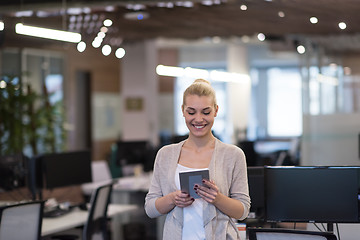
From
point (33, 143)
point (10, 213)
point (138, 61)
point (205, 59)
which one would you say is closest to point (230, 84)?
point (205, 59)

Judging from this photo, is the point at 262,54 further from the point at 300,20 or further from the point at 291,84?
the point at 300,20

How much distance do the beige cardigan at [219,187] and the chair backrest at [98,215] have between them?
2.87m

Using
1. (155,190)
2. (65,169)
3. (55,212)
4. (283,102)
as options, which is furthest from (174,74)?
(283,102)

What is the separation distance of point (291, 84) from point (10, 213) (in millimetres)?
15622

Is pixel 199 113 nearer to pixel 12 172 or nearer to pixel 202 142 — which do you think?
pixel 202 142

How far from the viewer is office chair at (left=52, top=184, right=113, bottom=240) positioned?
20.1ft

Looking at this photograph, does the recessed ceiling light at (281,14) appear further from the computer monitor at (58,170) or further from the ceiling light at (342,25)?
the computer monitor at (58,170)

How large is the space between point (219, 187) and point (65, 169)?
152 inches

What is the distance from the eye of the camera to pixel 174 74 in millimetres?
9094

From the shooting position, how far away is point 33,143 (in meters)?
11.2

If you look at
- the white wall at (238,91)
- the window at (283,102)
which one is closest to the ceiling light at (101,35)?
the white wall at (238,91)

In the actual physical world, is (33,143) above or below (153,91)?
below

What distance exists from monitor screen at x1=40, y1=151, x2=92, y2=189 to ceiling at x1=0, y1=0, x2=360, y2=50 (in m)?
1.30

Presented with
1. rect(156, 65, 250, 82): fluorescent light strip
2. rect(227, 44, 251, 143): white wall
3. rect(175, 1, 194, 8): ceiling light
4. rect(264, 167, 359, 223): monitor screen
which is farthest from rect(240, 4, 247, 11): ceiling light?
rect(227, 44, 251, 143): white wall
